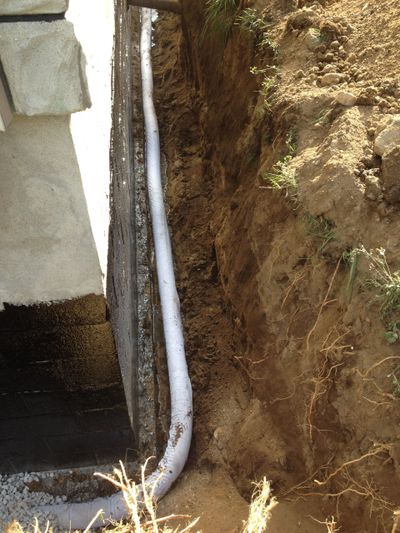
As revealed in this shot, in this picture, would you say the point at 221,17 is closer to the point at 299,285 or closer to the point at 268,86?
the point at 268,86

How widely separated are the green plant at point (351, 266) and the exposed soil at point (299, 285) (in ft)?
0.07

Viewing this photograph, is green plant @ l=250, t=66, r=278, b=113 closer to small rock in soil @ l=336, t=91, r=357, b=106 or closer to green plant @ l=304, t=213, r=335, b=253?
small rock in soil @ l=336, t=91, r=357, b=106

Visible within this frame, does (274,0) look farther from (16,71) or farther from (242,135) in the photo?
(16,71)

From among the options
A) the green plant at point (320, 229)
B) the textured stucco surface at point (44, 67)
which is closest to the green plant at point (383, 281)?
the green plant at point (320, 229)

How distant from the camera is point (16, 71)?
55.4 inches

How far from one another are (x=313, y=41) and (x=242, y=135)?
0.63 m

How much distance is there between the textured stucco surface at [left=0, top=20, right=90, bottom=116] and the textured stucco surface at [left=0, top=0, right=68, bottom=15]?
26 millimetres

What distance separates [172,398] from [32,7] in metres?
2.12

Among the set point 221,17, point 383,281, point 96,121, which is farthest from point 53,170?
point 221,17

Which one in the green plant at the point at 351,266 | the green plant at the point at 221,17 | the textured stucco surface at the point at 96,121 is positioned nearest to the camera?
the textured stucco surface at the point at 96,121

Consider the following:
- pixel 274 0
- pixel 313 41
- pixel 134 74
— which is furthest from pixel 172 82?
pixel 313 41

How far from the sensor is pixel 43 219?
182cm

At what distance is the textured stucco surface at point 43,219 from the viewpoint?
5.36ft

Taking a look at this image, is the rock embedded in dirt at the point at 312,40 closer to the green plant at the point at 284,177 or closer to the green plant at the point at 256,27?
the green plant at the point at 256,27
